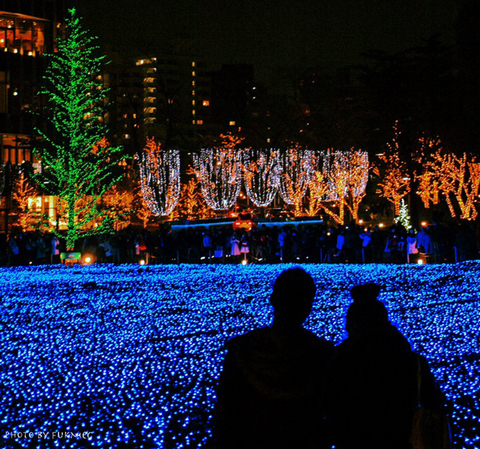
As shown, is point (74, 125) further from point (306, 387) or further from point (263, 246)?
point (306, 387)

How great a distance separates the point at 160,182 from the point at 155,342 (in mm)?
39845

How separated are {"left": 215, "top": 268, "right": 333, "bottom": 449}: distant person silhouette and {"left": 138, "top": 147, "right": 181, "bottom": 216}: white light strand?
4583cm

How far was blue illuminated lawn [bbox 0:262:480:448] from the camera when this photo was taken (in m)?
7.43

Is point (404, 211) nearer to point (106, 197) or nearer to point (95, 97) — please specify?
point (106, 197)

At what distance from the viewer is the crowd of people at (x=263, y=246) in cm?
2812

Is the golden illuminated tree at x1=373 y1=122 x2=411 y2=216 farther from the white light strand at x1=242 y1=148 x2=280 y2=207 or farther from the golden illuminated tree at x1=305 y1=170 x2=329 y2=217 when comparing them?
the white light strand at x1=242 y1=148 x2=280 y2=207

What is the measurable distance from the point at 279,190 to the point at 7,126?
773 inches

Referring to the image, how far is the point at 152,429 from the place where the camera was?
7.23 metres

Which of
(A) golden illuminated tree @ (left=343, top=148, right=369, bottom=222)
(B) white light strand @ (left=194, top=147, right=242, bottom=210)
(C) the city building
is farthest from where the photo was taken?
(C) the city building

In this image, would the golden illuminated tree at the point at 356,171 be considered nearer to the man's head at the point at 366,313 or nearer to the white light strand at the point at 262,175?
the white light strand at the point at 262,175

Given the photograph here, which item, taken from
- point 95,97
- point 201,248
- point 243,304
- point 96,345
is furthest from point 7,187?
point 96,345

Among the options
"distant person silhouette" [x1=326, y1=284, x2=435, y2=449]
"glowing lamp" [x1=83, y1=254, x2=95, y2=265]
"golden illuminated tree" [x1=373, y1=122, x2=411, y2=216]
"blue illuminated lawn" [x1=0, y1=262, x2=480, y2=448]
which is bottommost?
"blue illuminated lawn" [x1=0, y1=262, x2=480, y2=448]

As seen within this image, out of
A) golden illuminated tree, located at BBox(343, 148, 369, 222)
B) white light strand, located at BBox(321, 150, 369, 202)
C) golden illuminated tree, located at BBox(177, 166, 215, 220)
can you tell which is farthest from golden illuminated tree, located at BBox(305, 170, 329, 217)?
golden illuminated tree, located at BBox(177, 166, 215, 220)

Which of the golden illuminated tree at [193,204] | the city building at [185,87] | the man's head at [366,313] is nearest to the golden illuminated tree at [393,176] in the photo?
the golden illuminated tree at [193,204]
